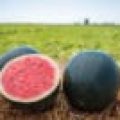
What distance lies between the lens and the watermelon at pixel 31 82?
6.95 m

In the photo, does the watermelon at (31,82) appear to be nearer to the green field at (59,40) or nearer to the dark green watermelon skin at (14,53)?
the dark green watermelon skin at (14,53)

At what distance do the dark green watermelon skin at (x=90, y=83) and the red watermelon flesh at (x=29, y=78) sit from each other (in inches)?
11.0

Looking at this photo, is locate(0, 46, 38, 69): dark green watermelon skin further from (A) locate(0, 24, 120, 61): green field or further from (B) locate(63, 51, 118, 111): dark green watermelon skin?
(A) locate(0, 24, 120, 61): green field

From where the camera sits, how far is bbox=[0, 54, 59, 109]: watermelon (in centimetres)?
695

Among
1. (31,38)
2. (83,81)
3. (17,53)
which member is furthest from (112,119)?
(31,38)

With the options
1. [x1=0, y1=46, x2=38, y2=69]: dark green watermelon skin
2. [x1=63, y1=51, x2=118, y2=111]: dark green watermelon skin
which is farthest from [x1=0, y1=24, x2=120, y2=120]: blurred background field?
[x1=0, y1=46, x2=38, y2=69]: dark green watermelon skin

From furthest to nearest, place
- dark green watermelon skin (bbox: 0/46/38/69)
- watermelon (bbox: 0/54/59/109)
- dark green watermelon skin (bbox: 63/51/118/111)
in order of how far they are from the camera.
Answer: dark green watermelon skin (bbox: 0/46/38/69)
dark green watermelon skin (bbox: 63/51/118/111)
watermelon (bbox: 0/54/59/109)

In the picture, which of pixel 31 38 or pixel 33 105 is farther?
pixel 31 38

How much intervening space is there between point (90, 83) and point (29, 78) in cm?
94

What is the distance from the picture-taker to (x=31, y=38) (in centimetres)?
3116

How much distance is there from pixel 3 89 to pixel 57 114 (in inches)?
37.0

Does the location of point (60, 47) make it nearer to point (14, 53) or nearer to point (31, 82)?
point (14, 53)

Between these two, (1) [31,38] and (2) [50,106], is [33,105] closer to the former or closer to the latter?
(2) [50,106]

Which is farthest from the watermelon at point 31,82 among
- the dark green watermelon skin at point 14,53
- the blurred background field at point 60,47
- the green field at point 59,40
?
the green field at point 59,40
